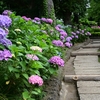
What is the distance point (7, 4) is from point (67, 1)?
291cm

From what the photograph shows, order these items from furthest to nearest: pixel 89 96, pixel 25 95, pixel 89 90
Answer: pixel 89 90 < pixel 89 96 < pixel 25 95

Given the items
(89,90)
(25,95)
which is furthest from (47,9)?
(25,95)

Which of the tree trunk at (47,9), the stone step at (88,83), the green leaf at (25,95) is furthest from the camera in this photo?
the tree trunk at (47,9)

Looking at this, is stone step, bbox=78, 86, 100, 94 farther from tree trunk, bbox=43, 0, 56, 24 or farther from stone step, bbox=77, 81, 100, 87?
tree trunk, bbox=43, 0, 56, 24

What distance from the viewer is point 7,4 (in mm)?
10148

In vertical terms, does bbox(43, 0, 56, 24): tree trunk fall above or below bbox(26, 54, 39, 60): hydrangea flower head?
above

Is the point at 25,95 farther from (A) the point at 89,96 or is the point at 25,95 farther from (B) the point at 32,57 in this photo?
(A) the point at 89,96

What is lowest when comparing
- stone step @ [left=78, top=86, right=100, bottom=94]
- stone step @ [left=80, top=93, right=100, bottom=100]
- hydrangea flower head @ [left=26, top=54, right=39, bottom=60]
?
stone step @ [left=78, top=86, right=100, bottom=94]

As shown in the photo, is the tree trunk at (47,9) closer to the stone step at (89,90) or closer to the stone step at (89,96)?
the stone step at (89,90)

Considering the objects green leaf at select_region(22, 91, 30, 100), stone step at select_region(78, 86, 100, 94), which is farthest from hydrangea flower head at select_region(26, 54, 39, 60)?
stone step at select_region(78, 86, 100, 94)

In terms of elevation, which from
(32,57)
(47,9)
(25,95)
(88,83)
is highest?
(47,9)

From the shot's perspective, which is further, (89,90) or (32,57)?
(89,90)

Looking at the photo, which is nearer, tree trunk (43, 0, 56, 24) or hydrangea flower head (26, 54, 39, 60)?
hydrangea flower head (26, 54, 39, 60)

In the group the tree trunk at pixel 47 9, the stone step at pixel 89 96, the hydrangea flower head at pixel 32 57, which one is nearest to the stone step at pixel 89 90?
the stone step at pixel 89 96
